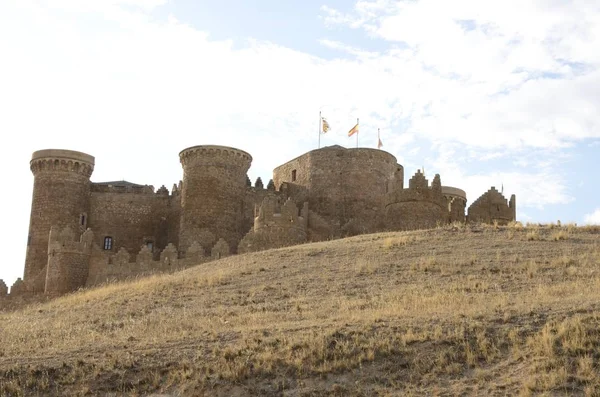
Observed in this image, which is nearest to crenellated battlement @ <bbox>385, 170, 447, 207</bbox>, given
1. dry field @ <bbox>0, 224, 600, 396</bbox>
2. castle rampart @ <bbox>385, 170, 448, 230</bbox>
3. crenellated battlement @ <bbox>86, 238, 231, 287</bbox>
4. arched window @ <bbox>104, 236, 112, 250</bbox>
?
castle rampart @ <bbox>385, 170, 448, 230</bbox>

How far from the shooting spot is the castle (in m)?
35.3

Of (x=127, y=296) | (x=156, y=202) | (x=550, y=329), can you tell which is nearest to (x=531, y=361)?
(x=550, y=329)

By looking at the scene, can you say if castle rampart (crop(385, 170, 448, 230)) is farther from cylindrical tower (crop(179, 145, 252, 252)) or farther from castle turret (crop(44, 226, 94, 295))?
castle turret (crop(44, 226, 94, 295))

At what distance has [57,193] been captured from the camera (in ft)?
133

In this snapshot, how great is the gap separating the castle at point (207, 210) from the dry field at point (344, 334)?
9723mm

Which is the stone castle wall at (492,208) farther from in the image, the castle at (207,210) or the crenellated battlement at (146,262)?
the crenellated battlement at (146,262)

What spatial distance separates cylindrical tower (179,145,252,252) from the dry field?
44.4 feet

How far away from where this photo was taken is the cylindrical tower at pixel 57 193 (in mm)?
40188

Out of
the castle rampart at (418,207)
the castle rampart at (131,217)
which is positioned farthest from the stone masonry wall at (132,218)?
the castle rampart at (418,207)

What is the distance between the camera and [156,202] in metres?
42.3

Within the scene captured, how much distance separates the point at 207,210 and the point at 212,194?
76 centimetres

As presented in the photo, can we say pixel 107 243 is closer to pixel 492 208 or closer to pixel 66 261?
pixel 66 261

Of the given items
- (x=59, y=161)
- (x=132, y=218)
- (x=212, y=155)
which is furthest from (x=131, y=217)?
(x=212, y=155)

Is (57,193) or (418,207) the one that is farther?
(57,193)
